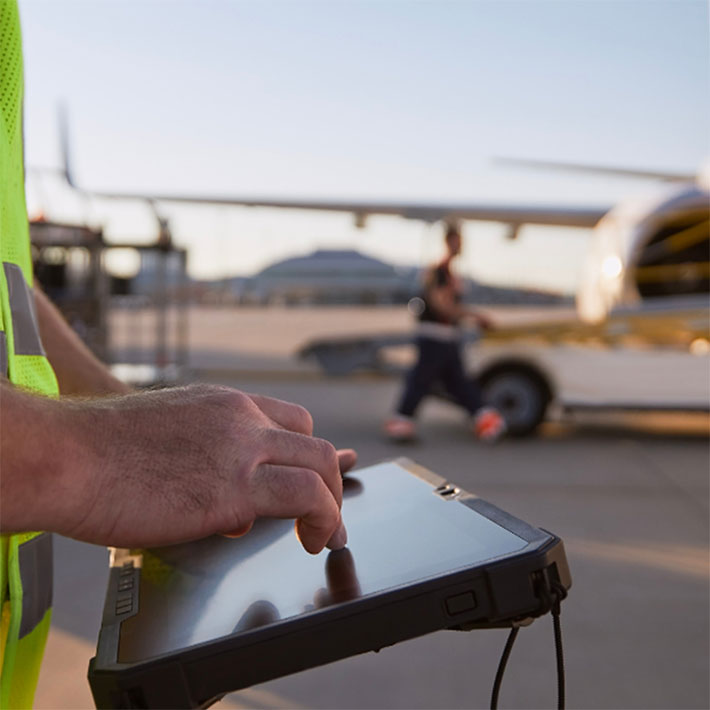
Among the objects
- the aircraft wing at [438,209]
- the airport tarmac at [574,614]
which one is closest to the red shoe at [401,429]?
the airport tarmac at [574,614]

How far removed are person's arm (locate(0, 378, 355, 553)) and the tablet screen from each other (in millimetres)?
81

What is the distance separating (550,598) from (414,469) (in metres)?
0.45

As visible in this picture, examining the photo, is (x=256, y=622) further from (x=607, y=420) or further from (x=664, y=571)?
(x=607, y=420)

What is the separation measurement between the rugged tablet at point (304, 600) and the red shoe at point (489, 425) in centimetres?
597

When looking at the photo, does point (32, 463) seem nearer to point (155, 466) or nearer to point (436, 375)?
point (155, 466)

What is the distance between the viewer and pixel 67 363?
129 centimetres

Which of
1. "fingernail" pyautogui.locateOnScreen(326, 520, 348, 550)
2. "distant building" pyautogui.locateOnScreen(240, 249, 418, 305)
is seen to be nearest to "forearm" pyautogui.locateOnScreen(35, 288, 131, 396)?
"fingernail" pyautogui.locateOnScreen(326, 520, 348, 550)

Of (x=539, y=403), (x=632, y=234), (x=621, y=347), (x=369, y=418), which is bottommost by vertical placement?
(x=369, y=418)

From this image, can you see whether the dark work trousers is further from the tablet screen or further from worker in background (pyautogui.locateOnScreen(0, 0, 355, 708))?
worker in background (pyautogui.locateOnScreen(0, 0, 355, 708))

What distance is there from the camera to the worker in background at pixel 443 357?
22.8ft

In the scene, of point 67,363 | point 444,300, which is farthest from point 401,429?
point 67,363

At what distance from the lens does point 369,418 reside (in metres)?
8.37

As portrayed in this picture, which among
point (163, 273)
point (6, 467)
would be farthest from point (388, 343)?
point (6, 467)

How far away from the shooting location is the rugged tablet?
732mm
